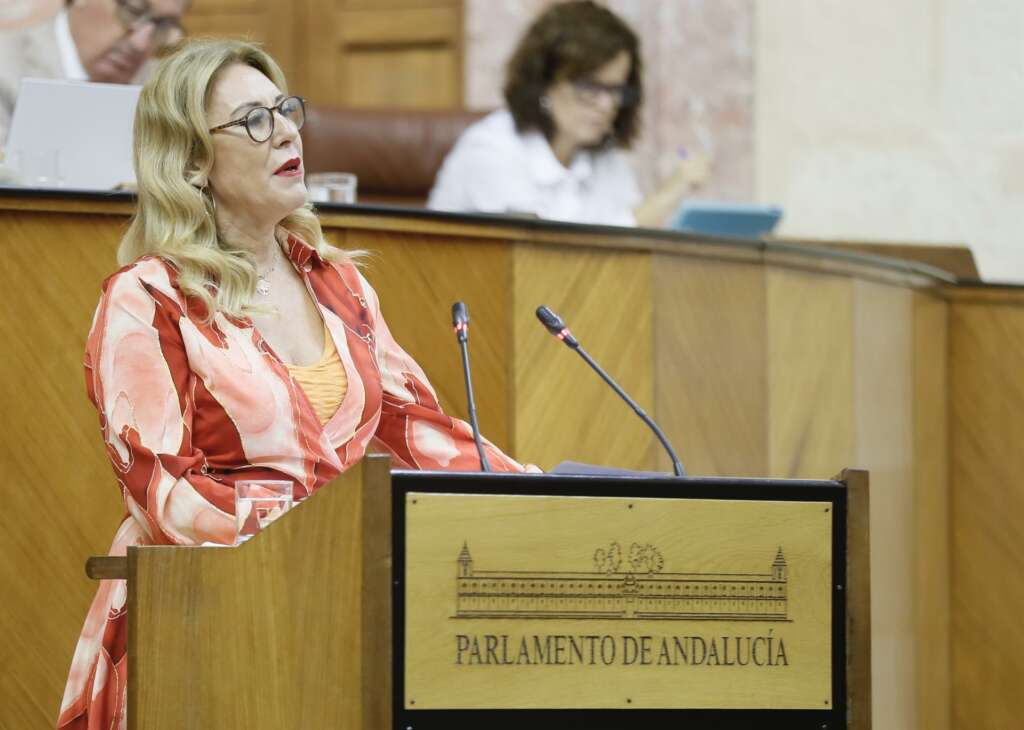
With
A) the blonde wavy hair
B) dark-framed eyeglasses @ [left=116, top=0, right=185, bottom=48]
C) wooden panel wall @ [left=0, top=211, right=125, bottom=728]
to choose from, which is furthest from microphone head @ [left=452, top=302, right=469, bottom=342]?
dark-framed eyeglasses @ [left=116, top=0, right=185, bottom=48]

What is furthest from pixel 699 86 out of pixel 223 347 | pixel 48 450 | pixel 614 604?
pixel 614 604

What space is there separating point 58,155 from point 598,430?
45.0 inches

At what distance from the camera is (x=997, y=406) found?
4.13 m

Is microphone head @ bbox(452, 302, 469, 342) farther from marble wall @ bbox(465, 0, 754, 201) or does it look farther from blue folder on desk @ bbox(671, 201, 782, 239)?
marble wall @ bbox(465, 0, 754, 201)

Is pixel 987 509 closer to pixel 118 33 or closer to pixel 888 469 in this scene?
pixel 888 469

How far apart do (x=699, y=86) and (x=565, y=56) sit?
5.73ft

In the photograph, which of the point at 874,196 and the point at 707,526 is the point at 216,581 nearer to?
the point at 707,526

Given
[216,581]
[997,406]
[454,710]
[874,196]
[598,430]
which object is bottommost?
[454,710]

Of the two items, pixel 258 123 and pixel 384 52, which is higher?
pixel 384 52

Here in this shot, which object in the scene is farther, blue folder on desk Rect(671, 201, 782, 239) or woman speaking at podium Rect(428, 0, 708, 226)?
woman speaking at podium Rect(428, 0, 708, 226)

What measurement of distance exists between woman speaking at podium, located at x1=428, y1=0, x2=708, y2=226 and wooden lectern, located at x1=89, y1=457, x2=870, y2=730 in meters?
2.49

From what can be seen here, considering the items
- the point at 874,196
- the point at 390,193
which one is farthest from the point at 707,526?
the point at 874,196

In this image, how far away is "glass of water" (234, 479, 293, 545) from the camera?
6.64 ft

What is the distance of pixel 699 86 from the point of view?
6.09 metres
